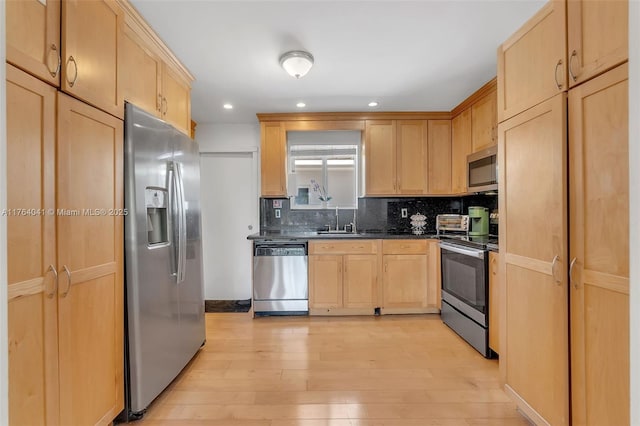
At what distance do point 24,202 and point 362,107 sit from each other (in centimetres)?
304

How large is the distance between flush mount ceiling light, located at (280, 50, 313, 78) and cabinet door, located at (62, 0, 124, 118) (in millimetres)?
1041

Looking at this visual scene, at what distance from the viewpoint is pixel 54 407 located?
1.18m

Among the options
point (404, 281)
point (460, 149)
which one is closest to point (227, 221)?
point (404, 281)

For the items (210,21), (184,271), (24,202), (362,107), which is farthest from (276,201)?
(24,202)

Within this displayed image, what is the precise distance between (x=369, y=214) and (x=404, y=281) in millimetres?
1031

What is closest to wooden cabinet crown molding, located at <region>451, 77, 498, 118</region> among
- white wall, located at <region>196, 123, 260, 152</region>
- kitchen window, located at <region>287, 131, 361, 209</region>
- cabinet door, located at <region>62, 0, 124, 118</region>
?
kitchen window, located at <region>287, 131, 361, 209</region>

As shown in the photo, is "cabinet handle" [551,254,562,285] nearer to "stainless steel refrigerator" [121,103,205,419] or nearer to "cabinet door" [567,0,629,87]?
"cabinet door" [567,0,629,87]

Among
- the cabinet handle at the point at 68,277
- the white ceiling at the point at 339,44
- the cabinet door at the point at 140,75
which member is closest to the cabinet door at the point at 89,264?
the cabinet handle at the point at 68,277

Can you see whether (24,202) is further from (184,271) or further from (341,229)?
(341,229)

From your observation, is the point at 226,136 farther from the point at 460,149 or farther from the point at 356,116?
the point at 460,149

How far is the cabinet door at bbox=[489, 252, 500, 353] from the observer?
7.32 feet

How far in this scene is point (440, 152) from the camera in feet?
11.6

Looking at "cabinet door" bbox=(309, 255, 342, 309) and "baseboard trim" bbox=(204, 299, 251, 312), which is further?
"baseboard trim" bbox=(204, 299, 251, 312)
